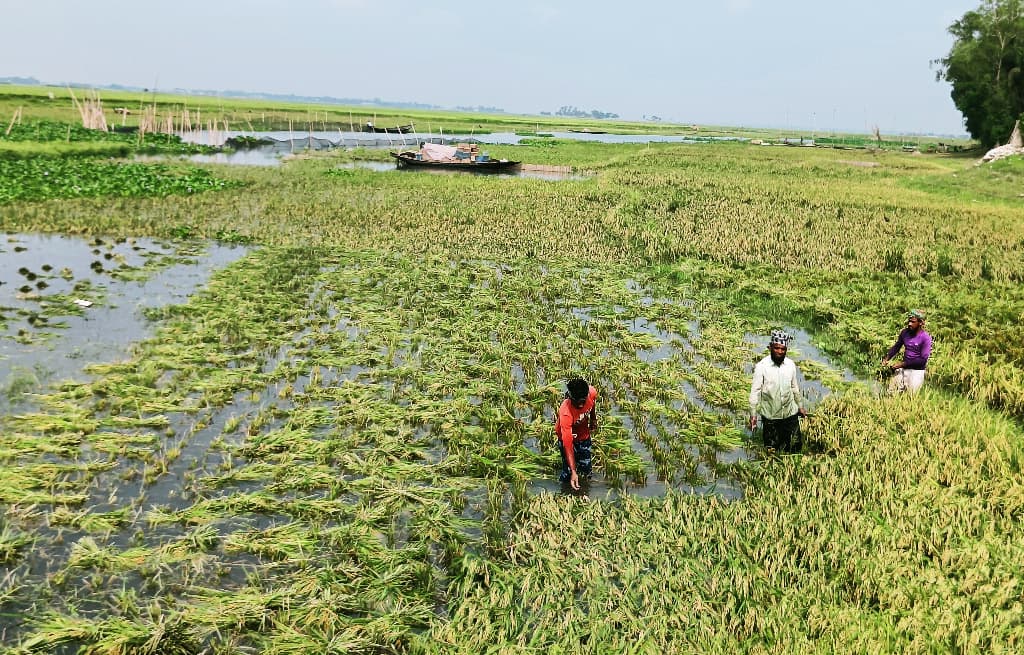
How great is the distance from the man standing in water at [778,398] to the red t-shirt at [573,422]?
210 centimetres

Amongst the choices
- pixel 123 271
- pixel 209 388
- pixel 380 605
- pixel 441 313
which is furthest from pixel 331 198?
pixel 380 605

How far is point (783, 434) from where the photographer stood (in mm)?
6695

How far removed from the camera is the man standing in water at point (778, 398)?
630 centimetres

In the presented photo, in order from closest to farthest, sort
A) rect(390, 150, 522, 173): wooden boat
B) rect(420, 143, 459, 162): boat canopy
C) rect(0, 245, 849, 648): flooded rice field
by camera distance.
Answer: rect(0, 245, 849, 648): flooded rice field, rect(390, 150, 522, 173): wooden boat, rect(420, 143, 459, 162): boat canopy

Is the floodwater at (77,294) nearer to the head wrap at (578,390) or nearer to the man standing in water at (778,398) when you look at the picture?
the head wrap at (578,390)

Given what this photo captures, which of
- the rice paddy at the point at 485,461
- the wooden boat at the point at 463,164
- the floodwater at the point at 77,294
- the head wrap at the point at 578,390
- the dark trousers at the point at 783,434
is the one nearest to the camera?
the rice paddy at the point at 485,461

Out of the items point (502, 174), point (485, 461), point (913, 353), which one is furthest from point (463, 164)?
point (485, 461)

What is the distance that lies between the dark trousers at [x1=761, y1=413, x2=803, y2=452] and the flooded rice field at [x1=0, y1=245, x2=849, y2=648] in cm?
28

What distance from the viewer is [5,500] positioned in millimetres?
5344

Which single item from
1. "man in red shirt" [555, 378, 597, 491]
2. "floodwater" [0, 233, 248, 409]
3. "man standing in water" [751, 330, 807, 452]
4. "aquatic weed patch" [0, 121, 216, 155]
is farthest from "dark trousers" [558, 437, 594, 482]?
"aquatic weed patch" [0, 121, 216, 155]

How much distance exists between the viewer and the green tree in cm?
4628

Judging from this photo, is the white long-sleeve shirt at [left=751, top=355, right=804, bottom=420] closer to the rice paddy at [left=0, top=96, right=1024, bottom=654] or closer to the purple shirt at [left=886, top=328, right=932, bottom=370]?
the rice paddy at [left=0, top=96, right=1024, bottom=654]

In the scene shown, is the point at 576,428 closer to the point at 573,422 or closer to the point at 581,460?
the point at 573,422

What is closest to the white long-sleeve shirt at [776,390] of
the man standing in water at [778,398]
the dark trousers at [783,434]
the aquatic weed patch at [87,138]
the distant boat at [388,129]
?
the man standing in water at [778,398]
